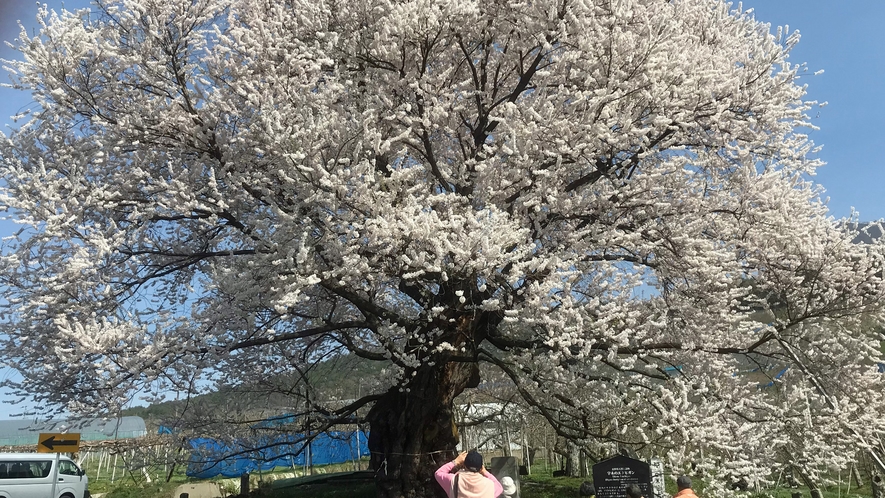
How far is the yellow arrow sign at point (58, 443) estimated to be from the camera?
8859 millimetres

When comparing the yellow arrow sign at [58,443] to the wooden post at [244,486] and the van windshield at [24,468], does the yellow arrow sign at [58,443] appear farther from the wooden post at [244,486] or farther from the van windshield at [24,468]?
the van windshield at [24,468]

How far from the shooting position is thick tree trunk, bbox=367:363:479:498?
388 inches

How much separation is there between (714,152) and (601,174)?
7.18 ft

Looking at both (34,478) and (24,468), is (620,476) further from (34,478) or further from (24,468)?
(24,468)

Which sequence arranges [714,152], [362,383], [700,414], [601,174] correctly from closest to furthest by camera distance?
[700,414] → [601,174] → [714,152] → [362,383]

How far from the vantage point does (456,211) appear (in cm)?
850

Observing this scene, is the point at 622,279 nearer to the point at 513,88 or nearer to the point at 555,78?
the point at 555,78

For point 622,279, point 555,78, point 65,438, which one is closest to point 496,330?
point 622,279

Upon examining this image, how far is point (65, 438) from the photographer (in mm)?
8883

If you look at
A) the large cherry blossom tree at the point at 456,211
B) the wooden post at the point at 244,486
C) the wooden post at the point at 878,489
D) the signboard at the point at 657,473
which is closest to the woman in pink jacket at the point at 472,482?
the large cherry blossom tree at the point at 456,211

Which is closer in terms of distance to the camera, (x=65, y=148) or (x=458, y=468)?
(x=458, y=468)

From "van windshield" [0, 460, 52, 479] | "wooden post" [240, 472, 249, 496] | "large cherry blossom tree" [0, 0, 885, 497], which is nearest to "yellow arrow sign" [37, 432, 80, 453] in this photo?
"large cherry blossom tree" [0, 0, 885, 497]

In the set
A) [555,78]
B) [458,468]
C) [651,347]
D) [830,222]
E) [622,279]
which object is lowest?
[458,468]

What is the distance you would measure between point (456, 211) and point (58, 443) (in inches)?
259
